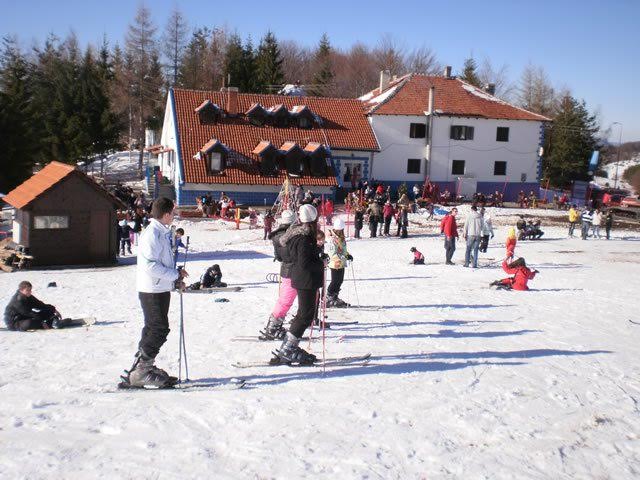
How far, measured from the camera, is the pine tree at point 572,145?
177 feet

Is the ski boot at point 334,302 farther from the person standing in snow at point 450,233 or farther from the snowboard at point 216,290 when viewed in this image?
the person standing in snow at point 450,233

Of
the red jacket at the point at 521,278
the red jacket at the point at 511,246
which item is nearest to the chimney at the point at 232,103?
the red jacket at the point at 511,246

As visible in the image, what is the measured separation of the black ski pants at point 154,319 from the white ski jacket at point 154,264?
3.1 inches

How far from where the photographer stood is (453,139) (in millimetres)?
40219

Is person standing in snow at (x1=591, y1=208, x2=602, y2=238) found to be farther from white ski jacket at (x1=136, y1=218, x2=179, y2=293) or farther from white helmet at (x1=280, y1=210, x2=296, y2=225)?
white ski jacket at (x1=136, y1=218, x2=179, y2=293)

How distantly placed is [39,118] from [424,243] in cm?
3244

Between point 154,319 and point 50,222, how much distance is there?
538 inches

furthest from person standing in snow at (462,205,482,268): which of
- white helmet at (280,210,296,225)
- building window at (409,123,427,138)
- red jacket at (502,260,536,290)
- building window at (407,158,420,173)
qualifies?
building window at (409,123,427,138)

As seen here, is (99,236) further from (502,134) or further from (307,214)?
(502,134)

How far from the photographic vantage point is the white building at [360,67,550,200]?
1558 inches

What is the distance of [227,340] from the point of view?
8.52 metres

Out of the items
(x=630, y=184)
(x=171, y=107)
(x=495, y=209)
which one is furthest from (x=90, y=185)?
(x=630, y=184)

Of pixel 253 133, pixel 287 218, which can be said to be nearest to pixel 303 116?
pixel 253 133

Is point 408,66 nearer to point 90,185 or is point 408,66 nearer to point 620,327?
point 90,185
